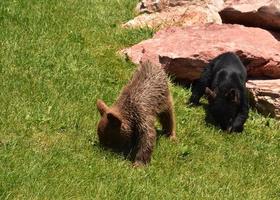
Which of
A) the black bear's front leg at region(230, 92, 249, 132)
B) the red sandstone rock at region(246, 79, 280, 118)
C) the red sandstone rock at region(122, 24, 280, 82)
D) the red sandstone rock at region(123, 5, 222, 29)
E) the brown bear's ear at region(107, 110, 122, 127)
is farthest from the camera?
the red sandstone rock at region(123, 5, 222, 29)

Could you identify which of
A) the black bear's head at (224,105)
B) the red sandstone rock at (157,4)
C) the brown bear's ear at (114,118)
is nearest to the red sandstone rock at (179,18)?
the red sandstone rock at (157,4)

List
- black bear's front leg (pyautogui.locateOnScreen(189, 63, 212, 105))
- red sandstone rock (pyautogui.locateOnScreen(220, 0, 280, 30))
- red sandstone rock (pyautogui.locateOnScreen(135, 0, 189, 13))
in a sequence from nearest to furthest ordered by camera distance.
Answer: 1. black bear's front leg (pyautogui.locateOnScreen(189, 63, 212, 105))
2. red sandstone rock (pyautogui.locateOnScreen(220, 0, 280, 30))
3. red sandstone rock (pyautogui.locateOnScreen(135, 0, 189, 13))

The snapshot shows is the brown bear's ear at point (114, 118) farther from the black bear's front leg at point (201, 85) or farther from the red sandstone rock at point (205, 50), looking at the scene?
the red sandstone rock at point (205, 50)

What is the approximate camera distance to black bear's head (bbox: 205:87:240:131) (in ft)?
32.5

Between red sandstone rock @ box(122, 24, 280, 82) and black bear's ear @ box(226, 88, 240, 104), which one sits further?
red sandstone rock @ box(122, 24, 280, 82)

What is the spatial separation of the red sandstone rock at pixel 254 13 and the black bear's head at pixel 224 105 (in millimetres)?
2699

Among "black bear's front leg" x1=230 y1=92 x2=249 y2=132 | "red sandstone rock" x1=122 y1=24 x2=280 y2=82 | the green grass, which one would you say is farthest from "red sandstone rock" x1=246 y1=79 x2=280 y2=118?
"black bear's front leg" x1=230 y1=92 x2=249 y2=132

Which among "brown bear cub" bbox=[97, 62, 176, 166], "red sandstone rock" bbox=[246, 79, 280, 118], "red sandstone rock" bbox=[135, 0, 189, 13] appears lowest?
"red sandstone rock" bbox=[246, 79, 280, 118]

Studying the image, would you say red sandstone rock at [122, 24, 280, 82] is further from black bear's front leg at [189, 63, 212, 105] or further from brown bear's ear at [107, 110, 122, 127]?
brown bear's ear at [107, 110, 122, 127]

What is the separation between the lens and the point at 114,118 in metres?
7.58

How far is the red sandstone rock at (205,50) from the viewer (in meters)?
11.1

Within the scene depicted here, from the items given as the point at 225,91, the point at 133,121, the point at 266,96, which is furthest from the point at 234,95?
the point at 133,121

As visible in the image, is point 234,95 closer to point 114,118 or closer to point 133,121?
point 133,121

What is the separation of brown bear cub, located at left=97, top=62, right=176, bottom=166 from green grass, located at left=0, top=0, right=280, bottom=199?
0.19 metres
